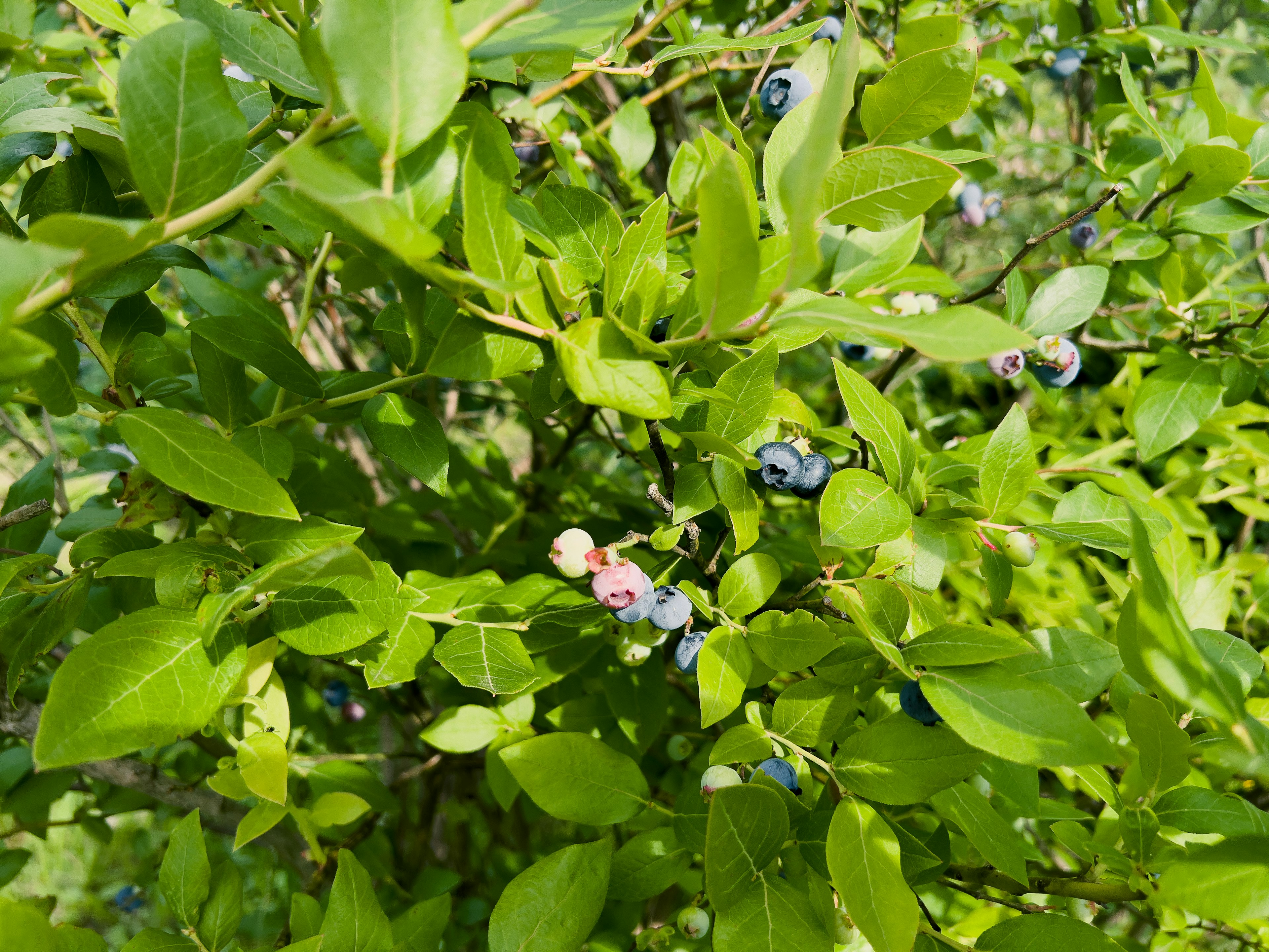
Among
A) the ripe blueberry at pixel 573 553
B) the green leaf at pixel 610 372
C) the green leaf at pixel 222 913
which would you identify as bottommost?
the green leaf at pixel 222 913

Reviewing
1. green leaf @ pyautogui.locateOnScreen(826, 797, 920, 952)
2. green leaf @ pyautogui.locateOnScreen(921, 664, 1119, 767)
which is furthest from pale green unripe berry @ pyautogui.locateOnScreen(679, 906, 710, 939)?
green leaf @ pyautogui.locateOnScreen(921, 664, 1119, 767)

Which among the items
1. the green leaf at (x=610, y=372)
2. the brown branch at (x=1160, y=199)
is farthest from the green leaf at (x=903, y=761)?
the brown branch at (x=1160, y=199)

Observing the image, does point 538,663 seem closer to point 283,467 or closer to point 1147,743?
point 283,467

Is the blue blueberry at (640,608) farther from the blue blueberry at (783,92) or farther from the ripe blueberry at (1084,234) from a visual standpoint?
the ripe blueberry at (1084,234)

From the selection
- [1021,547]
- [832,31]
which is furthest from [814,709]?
[832,31]

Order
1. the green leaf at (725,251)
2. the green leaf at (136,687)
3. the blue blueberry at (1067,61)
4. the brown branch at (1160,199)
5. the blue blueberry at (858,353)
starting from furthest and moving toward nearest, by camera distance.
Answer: the blue blueberry at (1067,61), the blue blueberry at (858,353), the brown branch at (1160,199), the green leaf at (136,687), the green leaf at (725,251)

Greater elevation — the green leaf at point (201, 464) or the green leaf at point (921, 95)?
the green leaf at point (921, 95)

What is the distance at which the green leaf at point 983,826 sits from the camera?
0.67m

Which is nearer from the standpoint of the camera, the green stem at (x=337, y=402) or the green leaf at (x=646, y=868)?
the green stem at (x=337, y=402)

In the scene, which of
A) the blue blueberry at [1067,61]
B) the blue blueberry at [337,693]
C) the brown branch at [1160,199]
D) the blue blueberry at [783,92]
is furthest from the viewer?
the blue blueberry at [337,693]

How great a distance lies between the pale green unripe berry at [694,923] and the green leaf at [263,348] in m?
0.63

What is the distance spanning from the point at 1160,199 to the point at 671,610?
88cm

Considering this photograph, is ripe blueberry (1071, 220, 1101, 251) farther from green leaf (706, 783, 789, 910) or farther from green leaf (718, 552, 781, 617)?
green leaf (706, 783, 789, 910)

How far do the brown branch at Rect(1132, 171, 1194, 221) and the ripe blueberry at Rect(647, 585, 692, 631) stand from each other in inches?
33.3
